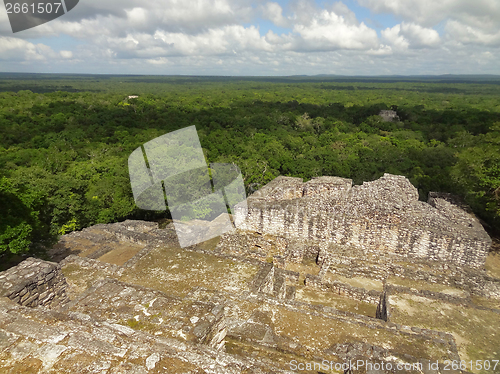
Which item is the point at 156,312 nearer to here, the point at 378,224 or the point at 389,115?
the point at 378,224

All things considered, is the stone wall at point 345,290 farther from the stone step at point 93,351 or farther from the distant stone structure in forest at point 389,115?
the distant stone structure in forest at point 389,115

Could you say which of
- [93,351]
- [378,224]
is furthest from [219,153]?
[93,351]

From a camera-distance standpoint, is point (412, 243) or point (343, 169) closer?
point (412, 243)

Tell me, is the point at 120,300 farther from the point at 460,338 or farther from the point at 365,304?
the point at 460,338

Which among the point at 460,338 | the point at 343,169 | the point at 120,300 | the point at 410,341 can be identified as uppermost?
the point at 120,300

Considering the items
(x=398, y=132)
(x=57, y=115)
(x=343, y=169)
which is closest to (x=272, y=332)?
(x=343, y=169)
